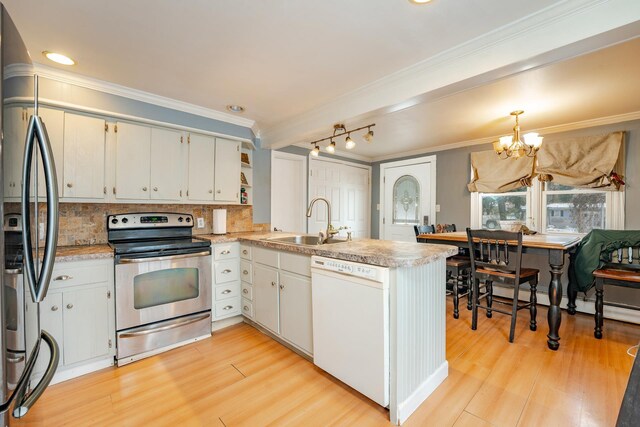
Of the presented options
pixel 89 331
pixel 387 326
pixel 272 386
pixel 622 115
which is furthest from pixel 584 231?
pixel 89 331

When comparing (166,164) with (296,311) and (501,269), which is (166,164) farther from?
(501,269)

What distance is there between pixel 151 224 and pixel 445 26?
2.91 meters

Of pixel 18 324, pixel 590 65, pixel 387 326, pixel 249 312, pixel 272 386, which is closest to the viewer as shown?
pixel 18 324

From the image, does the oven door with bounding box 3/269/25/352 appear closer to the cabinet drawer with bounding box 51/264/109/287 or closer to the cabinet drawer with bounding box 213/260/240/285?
the cabinet drawer with bounding box 51/264/109/287

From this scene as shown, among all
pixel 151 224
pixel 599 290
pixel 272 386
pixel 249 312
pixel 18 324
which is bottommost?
pixel 272 386

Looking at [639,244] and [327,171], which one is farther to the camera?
[327,171]

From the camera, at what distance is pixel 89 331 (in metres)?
2.07

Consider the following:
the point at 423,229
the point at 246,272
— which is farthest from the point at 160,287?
the point at 423,229

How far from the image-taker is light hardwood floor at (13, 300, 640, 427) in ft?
5.29

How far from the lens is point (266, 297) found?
2529mm

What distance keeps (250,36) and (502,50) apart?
157 cm

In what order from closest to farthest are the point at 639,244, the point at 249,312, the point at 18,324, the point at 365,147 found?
1. the point at 18,324
2. the point at 639,244
3. the point at 249,312
4. the point at 365,147

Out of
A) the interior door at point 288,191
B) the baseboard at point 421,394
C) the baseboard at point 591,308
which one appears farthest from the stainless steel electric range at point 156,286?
the baseboard at point 591,308

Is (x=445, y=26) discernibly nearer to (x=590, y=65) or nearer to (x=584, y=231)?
(x=590, y=65)
